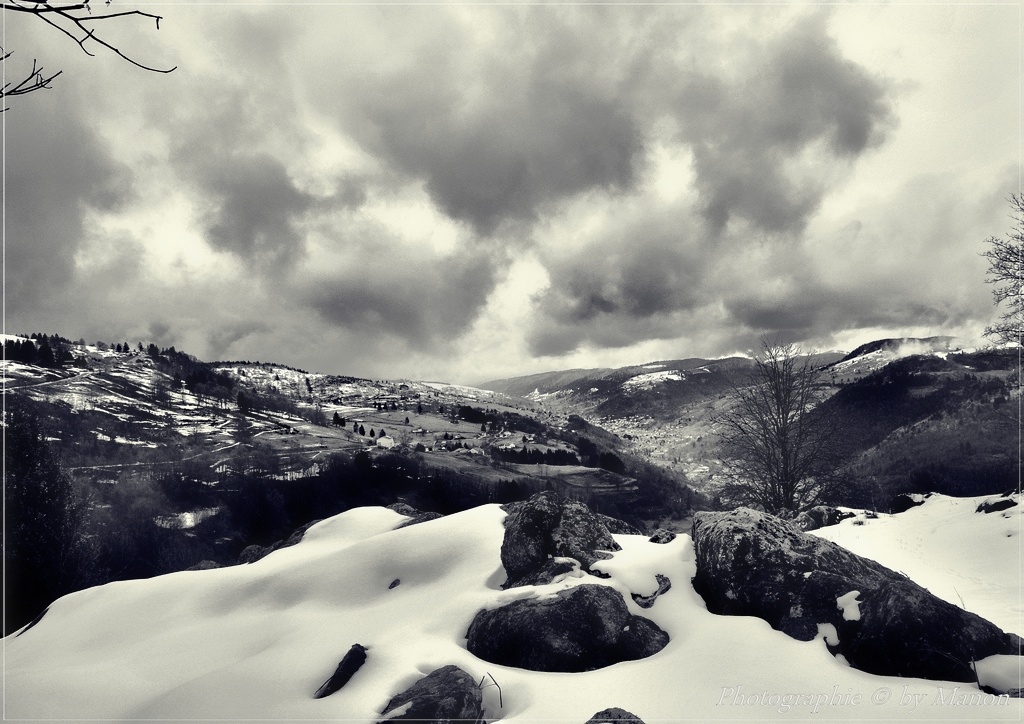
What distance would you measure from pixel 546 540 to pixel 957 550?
45.2 ft

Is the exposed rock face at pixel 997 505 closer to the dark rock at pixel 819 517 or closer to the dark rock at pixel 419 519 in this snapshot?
the dark rock at pixel 819 517

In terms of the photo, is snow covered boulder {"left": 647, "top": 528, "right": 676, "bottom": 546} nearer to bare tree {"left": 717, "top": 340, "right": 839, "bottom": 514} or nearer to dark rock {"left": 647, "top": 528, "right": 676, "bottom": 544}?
dark rock {"left": 647, "top": 528, "right": 676, "bottom": 544}

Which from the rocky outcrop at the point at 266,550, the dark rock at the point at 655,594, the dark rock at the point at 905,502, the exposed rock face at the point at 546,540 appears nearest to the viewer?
the dark rock at the point at 655,594

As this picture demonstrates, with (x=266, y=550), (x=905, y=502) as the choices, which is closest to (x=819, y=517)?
(x=905, y=502)

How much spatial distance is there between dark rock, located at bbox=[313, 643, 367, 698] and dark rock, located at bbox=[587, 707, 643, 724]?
3.16m

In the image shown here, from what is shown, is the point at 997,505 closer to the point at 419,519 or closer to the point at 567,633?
the point at 567,633

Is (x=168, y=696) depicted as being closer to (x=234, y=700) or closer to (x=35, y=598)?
(x=234, y=700)

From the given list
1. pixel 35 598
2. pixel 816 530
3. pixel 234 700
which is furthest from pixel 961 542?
pixel 35 598

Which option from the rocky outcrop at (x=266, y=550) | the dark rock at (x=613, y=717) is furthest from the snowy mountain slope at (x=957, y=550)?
the rocky outcrop at (x=266, y=550)

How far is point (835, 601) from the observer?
21.7 feet

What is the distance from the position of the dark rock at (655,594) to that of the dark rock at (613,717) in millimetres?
2830

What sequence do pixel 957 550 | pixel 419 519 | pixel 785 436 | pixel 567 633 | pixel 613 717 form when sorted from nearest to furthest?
1. pixel 613 717
2. pixel 567 633
3. pixel 419 519
4. pixel 957 550
5. pixel 785 436

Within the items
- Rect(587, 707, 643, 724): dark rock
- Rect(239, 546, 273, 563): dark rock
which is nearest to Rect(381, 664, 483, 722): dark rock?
Rect(587, 707, 643, 724): dark rock

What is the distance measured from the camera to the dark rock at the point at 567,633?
655 cm
